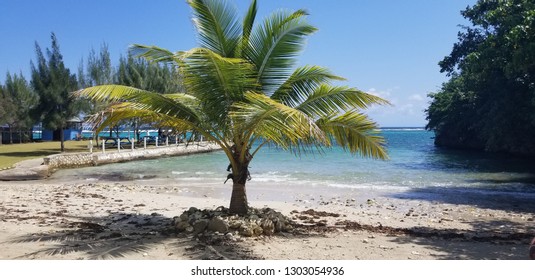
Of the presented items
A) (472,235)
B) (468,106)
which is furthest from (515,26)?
(468,106)

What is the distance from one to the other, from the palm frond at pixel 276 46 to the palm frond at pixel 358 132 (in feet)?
3.82

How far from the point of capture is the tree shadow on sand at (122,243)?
18.7 feet

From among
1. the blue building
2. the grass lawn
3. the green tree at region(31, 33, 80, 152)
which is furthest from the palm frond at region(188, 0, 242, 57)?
the blue building

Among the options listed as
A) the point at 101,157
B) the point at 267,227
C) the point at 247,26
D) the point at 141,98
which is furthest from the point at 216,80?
the point at 101,157

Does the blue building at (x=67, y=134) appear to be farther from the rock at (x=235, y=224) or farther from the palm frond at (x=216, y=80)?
the rock at (x=235, y=224)

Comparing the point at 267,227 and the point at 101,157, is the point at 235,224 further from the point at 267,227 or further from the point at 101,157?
the point at 101,157

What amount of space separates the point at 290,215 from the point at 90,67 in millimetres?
37746

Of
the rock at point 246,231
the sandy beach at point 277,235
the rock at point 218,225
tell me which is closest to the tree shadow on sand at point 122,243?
the sandy beach at point 277,235

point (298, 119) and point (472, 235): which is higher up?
point (298, 119)

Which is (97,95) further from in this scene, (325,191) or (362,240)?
(325,191)

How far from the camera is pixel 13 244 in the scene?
619 cm

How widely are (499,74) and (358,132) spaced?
27.3 m

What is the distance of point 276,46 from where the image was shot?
736cm

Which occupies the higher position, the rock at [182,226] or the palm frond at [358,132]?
the palm frond at [358,132]
